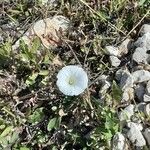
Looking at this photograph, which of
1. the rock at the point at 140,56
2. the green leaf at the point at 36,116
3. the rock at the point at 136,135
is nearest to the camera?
the rock at the point at 136,135

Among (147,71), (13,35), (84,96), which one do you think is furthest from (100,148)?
(13,35)

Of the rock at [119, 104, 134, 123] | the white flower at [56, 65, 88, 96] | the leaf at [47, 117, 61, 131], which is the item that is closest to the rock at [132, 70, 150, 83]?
the rock at [119, 104, 134, 123]

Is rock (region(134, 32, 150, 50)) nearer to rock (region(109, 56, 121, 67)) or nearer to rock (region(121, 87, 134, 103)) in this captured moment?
rock (region(109, 56, 121, 67))

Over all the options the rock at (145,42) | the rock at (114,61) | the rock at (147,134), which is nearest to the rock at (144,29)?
the rock at (145,42)

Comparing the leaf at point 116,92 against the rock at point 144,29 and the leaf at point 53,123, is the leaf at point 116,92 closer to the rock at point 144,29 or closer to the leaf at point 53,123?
the leaf at point 53,123

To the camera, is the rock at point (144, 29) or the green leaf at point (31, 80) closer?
the green leaf at point (31, 80)

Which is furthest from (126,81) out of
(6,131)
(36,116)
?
(6,131)
